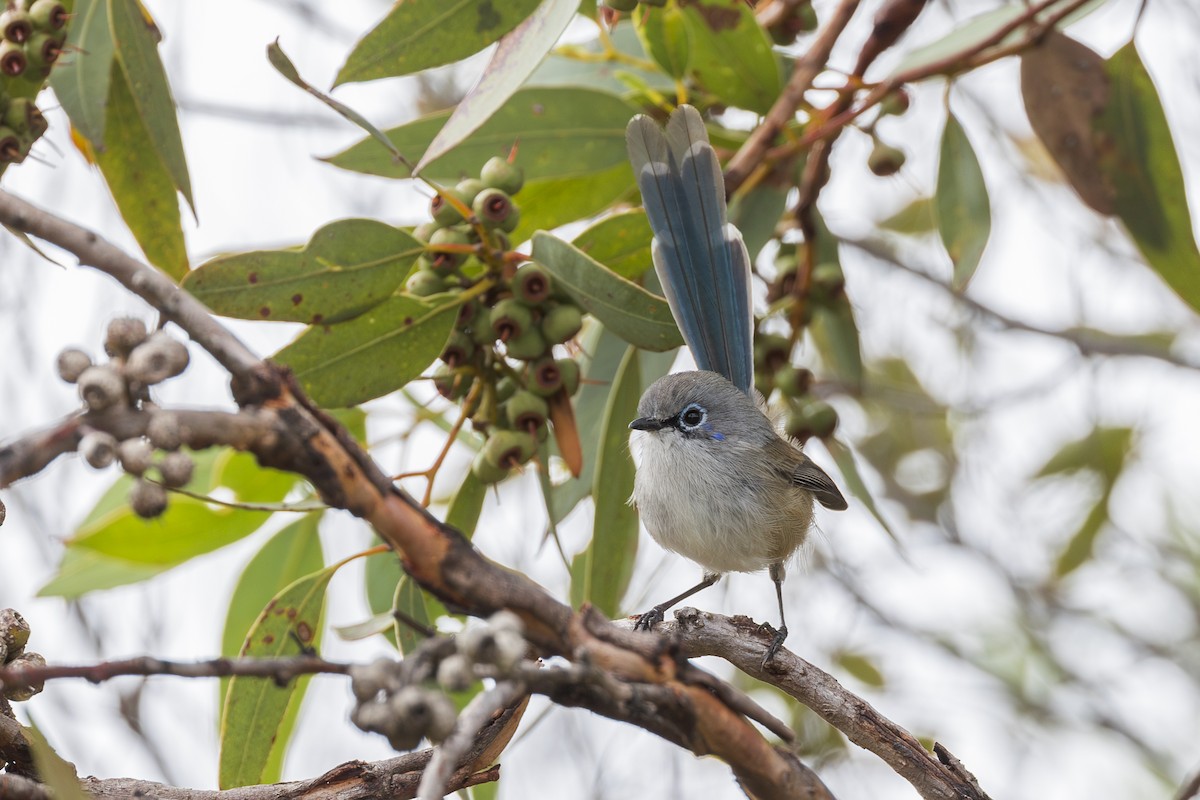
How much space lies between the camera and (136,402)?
3.60ft

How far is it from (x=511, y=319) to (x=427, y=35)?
2.00ft

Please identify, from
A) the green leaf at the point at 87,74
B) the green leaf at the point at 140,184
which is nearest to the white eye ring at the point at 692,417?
the green leaf at the point at 140,184

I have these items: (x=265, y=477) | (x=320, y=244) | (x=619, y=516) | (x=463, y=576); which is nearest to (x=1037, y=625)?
(x=619, y=516)

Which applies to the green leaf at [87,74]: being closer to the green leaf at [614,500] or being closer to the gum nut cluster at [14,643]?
the gum nut cluster at [14,643]

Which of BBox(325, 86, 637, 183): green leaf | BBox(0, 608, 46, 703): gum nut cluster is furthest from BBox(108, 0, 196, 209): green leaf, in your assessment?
BBox(0, 608, 46, 703): gum nut cluster

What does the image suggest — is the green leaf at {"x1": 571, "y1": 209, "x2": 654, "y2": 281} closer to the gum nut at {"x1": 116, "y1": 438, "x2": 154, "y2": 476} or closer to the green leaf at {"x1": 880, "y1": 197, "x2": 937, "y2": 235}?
the gum nut at {"x1": 116, "y1": 438, "x2": 154, "y2": 476}

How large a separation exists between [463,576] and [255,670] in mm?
226

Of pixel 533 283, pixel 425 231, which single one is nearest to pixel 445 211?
pixel 425 231

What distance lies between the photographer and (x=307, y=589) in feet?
8.35

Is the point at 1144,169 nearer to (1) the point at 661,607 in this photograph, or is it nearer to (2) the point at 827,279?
(2) the point at 827,279

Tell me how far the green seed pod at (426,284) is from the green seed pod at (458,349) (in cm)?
10

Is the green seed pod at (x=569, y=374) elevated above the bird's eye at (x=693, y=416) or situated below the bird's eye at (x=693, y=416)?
below

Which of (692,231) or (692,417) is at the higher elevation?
(692,231)

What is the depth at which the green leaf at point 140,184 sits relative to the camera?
2.74 metres
